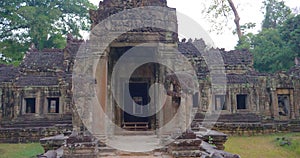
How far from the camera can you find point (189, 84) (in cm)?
803

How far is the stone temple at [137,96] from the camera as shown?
7930 millimetres

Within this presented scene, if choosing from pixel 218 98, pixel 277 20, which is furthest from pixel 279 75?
pixel 277 20

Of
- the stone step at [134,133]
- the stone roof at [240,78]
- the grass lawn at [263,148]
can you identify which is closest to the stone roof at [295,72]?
the stone roof at [240,78]

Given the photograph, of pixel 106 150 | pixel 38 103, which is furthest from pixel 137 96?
pixel 38 103

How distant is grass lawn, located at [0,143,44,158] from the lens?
523 inches

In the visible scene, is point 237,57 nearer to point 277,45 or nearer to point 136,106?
point 277,45

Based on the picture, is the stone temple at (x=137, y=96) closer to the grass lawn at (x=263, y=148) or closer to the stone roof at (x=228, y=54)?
the stone roof at (x=228, y=54)

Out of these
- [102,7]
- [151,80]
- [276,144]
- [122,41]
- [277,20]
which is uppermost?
[277,20]

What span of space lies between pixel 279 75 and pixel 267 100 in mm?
1713

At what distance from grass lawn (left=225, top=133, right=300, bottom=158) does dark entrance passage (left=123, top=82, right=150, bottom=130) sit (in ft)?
12.7

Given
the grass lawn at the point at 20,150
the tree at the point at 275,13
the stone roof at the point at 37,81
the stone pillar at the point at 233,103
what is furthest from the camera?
the tree at the point at 275,13

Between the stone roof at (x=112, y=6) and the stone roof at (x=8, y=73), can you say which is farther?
the stone roof at (x=8, y=73)

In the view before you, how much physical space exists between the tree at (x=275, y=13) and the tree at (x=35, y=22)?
21.2m

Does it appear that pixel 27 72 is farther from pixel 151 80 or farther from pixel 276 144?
pixel 276 144
